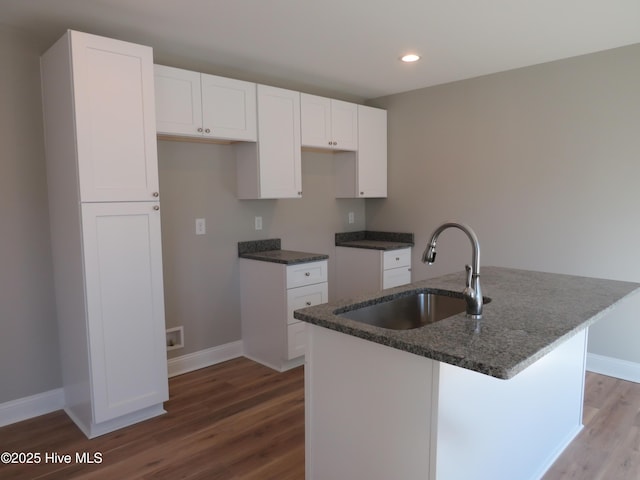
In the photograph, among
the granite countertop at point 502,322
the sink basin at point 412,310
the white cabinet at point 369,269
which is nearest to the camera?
the granite countertop at point 502,322

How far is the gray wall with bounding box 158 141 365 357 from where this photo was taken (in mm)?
3211

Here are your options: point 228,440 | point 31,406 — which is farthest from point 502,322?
point 31,406

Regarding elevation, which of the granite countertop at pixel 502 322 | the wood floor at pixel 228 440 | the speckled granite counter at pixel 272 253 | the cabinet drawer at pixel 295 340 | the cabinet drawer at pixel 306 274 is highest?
the speckled granite counter at pixel 272 253

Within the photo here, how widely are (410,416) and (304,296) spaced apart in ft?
6.57

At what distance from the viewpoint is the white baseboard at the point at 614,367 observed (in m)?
3.16

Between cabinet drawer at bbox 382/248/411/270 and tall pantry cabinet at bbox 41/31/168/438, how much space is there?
6.84ft

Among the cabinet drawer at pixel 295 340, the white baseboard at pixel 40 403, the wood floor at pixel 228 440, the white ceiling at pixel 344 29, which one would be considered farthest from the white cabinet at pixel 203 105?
the wood floor at pixel 228 440

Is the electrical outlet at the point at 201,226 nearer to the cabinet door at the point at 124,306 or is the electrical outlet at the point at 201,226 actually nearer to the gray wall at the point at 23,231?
the cabinet door at the point at 124,306

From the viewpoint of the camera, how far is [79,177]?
7.52 ft

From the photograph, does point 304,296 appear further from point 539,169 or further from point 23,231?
point 539,169

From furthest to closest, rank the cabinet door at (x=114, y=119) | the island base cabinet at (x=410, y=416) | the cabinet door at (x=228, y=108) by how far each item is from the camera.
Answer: the cabinet door at (x=228, y=108) < the cabinet door at (x=114, y=119) < the island base cabinet at (x=410, y=416)

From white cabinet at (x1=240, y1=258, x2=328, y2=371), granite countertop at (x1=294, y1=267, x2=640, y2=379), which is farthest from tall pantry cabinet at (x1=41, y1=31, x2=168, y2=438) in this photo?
granite countertop at (x1=294, y1=267, x2=640, y2=379)

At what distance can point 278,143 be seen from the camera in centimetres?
346

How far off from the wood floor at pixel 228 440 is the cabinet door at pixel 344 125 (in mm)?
2111
